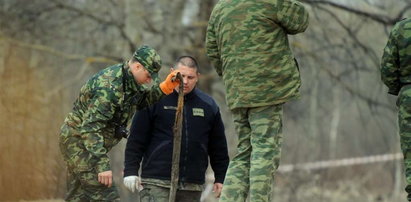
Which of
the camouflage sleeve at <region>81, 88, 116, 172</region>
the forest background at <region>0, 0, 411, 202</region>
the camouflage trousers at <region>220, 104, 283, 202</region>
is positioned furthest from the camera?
the forest background at <region>0, 0, 411, 202</region>

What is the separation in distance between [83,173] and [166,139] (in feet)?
2.65

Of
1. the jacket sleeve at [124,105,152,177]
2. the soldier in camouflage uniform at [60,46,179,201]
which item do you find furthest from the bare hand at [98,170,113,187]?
the jacket sleeve at [124,105,152,177]

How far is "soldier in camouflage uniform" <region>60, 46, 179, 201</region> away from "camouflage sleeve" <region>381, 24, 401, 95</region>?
162 cm

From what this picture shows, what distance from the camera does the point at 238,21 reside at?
26.3 ft

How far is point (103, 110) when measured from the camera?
813cm

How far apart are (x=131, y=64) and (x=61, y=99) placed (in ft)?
29.8

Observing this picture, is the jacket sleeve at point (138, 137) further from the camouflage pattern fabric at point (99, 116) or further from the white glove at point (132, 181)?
the camouflage pattern fabric at point (99, 116)

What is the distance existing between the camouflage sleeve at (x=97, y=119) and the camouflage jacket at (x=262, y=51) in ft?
2.97

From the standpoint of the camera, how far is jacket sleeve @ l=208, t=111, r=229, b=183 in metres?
9.23

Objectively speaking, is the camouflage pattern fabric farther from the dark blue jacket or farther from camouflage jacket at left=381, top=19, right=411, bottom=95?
camouflage jacket at left=381, top=19, right=411, bottom=95

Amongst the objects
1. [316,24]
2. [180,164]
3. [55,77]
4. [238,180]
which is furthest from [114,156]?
[238,180]

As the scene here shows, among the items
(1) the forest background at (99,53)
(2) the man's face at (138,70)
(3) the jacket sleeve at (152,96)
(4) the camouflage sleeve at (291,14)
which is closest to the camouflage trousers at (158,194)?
(3) the jacket sleeve at (152,96)

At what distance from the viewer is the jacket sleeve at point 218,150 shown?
→ 923cm

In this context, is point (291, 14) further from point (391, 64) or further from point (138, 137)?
point (138, 137)
